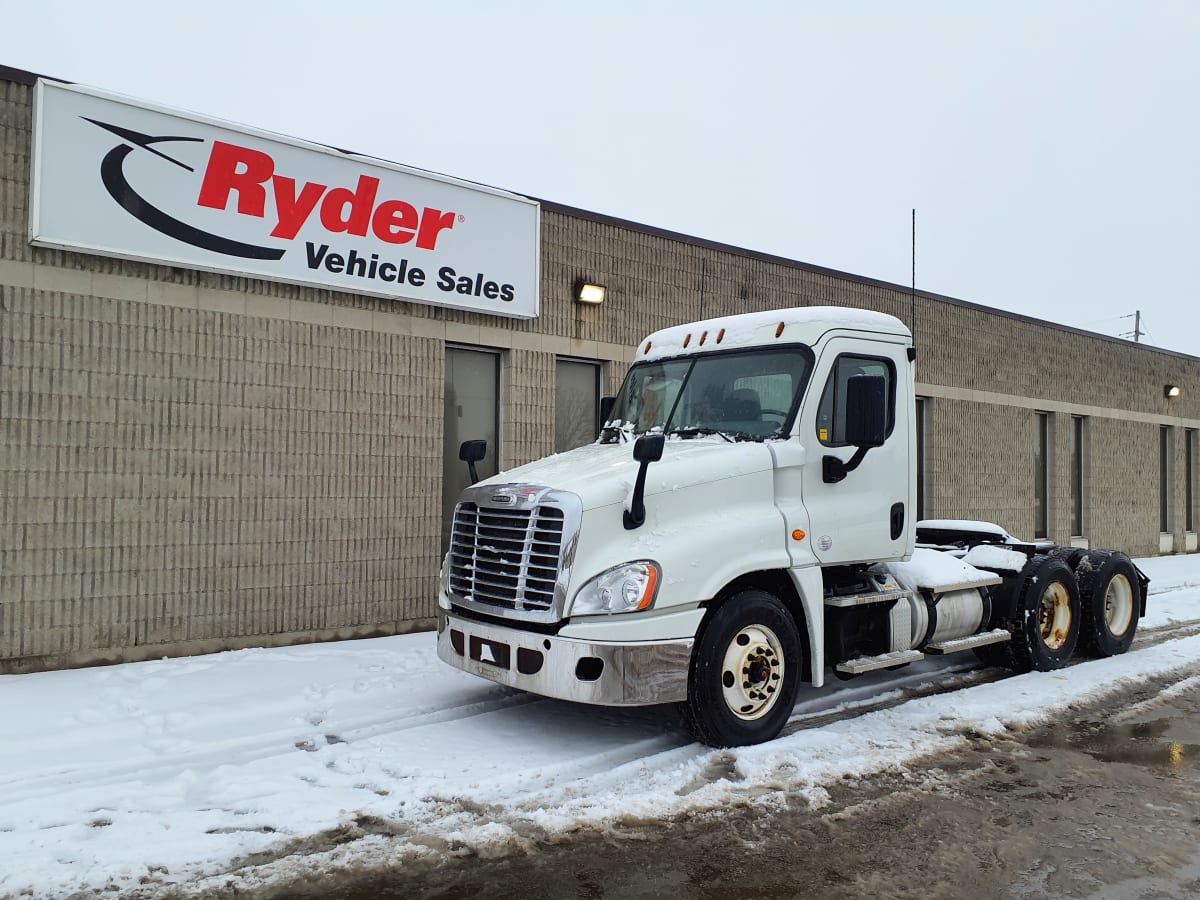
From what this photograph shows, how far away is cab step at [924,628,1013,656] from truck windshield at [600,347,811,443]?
2.57 meters

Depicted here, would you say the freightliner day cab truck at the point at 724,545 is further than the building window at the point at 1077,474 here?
No

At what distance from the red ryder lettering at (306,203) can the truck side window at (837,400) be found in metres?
5.10

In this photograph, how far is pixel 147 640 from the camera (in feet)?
26.8

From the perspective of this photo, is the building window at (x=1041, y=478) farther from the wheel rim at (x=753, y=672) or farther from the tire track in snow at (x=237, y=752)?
the tire track in snow at (x=237, y=752)

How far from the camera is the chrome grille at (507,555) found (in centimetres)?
559

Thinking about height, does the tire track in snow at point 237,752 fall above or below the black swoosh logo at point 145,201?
below

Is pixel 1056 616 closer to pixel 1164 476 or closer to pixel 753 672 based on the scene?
pixel 753 672

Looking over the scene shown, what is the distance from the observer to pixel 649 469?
5887mm

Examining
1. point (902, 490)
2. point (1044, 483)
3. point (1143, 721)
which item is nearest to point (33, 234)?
point (902, 490)

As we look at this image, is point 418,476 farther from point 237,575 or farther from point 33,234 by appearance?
point 33,234

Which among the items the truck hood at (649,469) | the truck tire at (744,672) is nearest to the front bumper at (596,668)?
the truck tire at (744,672)

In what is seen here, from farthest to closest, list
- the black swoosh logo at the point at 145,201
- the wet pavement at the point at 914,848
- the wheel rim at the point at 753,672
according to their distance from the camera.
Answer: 1. the black swoosh logo at the point at 145,201
2. the wheel rim at the point at 753,672
3. the wet pavement at the point at 914,848

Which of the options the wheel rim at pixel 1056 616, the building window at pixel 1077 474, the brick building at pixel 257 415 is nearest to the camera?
the brick building at pixel 257 415

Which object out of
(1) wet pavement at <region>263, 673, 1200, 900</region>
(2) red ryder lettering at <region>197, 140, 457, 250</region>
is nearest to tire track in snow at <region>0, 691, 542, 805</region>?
(1) wet pavement at <region>263, 673, 1200, 900</region>
